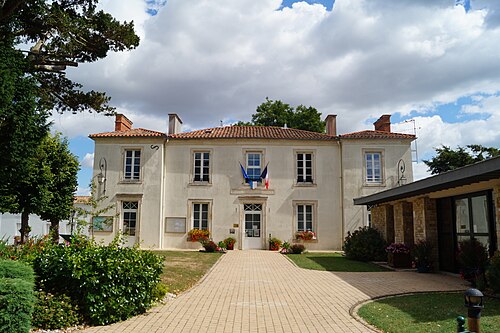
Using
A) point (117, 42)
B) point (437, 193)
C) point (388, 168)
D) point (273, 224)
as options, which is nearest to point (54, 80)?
point (117, 42)

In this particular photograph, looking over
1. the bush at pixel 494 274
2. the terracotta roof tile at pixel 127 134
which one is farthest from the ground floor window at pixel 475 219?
the terracotta roof tile at pixel 127 134

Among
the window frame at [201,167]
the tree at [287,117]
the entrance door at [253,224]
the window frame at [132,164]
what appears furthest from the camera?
the tree at [287,117]

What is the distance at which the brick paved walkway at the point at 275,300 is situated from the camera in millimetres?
6289

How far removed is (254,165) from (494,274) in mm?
16143

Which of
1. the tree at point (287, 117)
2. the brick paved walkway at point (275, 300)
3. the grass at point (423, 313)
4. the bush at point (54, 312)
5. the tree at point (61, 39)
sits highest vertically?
the tree at point (287, 117)

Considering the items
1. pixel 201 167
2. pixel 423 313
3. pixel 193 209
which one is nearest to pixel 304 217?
pixel 193 209

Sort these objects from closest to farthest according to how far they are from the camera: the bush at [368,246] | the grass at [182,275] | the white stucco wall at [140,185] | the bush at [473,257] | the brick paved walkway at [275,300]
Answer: the brick paved walkway at [275,300], the grass at [182,275], the bush at [473,257], the bush at [368,246], the white stucco wall at [140,185]

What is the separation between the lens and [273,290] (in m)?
9.61

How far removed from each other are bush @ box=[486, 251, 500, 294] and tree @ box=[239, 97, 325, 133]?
26493 mm

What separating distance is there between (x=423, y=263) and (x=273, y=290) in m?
5.73

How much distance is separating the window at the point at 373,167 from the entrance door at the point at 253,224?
6185mm

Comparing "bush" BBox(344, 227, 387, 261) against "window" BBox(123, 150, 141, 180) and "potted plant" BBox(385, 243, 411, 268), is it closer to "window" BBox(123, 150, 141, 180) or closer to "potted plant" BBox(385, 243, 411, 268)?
Answer: "potted plant" BBox(385, 243, 411, 268)

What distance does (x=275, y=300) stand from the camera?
27.4 ft

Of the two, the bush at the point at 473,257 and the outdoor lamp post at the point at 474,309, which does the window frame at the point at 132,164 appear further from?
the outdoor lamp post at the point at 474,309
